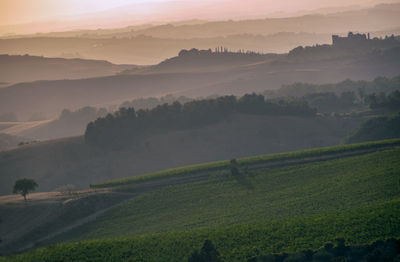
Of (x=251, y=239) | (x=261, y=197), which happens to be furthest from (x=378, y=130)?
(x=251, y=239)

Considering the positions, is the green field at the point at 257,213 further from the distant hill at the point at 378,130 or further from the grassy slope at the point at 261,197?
the distant hill at the point at 378,130

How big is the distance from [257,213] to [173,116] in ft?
226

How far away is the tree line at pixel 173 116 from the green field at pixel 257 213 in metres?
43.7

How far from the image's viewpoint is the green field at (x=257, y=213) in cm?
3797

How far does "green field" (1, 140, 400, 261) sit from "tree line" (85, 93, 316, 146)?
143 feet

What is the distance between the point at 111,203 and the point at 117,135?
50837 millimetres

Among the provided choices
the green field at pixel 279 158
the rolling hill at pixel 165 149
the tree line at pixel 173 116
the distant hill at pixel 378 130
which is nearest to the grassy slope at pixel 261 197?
the green field at pixel 279 158

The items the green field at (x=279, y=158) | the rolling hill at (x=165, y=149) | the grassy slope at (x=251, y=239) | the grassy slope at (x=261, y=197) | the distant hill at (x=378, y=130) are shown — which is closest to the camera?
the grassy slope at (x=251, y=239)

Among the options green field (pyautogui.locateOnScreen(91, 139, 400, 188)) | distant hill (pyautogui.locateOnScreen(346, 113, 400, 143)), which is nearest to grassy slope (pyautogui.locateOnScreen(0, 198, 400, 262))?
green field (pyautogui.locateOnScreen(91, 139, 400, 188))

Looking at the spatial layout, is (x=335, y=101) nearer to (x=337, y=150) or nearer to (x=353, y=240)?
(x=337, y=150)

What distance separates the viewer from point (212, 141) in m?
108

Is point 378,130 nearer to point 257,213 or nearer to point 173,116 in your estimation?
point 173,116

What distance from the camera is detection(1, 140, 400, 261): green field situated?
125ft

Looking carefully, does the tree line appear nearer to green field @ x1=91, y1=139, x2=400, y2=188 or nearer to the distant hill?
the distant hill
